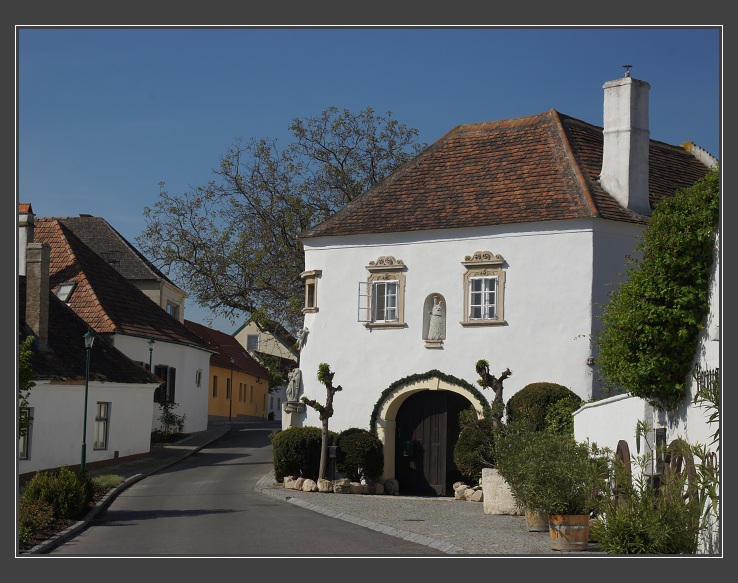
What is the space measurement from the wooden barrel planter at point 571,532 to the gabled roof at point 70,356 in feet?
50.1

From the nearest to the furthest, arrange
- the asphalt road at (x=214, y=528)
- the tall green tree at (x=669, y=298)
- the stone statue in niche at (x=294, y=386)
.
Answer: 1. the tall green tree at (x=669, y=298)
2. the asphalt road at (x=214, y=528)
3. the stone statue in niche at (x=294, y=386)

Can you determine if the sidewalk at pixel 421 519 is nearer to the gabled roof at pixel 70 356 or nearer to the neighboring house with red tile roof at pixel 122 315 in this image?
the gabled roof at pixel 70 356

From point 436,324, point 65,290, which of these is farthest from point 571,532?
point 65,290

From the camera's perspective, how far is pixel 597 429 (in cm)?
2033

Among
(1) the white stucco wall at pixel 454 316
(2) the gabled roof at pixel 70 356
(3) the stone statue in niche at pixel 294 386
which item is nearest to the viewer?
(1) the white stucco wall at pixel 454 316

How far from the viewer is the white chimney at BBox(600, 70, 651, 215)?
28.4 metres

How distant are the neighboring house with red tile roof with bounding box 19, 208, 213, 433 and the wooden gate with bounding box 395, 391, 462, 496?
9.07m

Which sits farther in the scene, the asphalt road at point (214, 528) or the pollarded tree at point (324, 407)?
the pollarded tree at point (324, 407)

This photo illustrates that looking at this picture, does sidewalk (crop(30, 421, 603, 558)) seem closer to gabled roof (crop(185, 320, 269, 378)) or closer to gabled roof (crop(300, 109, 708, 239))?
gabled roof (crop(300, 109, 708, 239))

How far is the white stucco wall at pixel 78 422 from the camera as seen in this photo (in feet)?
91.6

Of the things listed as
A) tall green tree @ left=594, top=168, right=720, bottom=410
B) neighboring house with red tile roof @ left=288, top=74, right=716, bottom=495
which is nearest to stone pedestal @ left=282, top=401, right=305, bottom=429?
neighboring house with red tile roof @ left=288, top=74, right=716, bottom=495

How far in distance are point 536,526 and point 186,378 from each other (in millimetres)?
25543

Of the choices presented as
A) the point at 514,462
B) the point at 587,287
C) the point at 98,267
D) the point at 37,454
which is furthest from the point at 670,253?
the point at 98,267

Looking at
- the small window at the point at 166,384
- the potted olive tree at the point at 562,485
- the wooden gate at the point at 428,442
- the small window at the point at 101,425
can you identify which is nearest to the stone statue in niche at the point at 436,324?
the wooden gate at the point at 428,442
